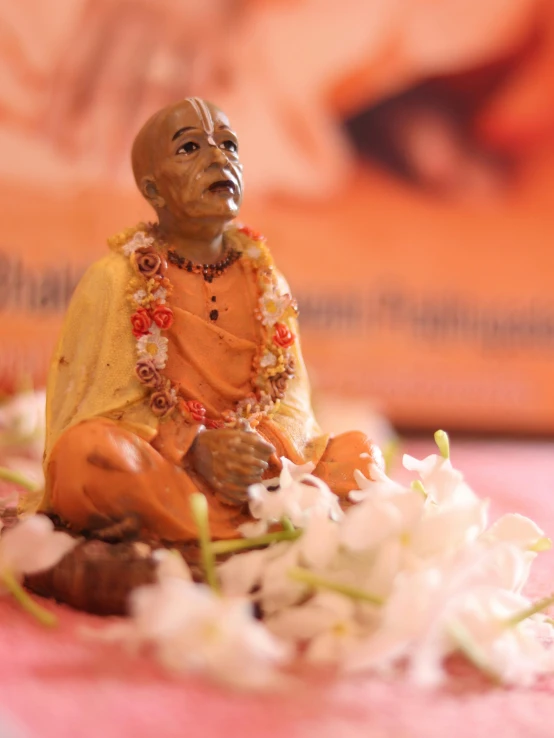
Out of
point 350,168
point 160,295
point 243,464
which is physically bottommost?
point 243,464

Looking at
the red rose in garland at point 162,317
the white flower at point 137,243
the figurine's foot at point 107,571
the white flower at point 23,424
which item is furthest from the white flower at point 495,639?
the white flower at point 23,424

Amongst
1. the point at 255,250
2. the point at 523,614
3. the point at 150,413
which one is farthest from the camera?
the point at 255,250

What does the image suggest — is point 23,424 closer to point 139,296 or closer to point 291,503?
point 139,296

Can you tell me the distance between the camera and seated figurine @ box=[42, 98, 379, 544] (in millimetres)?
1065

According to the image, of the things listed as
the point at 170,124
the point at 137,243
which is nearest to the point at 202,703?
the point at 137,243

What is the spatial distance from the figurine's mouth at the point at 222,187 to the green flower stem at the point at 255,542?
473mm

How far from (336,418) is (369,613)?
1.41 m

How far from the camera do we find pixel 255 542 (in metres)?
0.96

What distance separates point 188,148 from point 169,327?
253mm

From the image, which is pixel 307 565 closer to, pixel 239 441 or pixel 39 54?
pixel 239 441

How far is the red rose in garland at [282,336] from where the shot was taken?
3.99 feet

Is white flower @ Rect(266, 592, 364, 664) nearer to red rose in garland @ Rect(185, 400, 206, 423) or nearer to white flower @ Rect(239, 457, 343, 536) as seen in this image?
white flower @ Rect(239, 457, 343, 536)

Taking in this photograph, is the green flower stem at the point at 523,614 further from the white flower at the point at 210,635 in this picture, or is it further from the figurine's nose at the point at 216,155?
the figurine's nose at the point at 216,155

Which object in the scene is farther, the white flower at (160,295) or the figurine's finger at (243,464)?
the white flower at (160,295)
